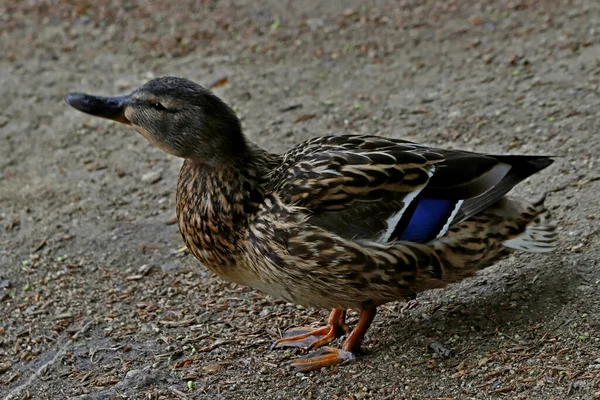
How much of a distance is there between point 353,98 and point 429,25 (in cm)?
153

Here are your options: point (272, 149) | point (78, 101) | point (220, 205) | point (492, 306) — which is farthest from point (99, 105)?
point (492, 306)

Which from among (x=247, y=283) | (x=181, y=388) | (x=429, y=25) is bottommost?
(x=181, y=388)

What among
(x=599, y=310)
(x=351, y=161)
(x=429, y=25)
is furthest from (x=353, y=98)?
(x=599, y=310)

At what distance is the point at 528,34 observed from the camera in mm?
7969

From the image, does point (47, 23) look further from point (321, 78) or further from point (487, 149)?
point (487, 149)

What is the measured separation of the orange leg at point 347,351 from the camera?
4508mm

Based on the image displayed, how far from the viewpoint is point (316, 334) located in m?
4.85

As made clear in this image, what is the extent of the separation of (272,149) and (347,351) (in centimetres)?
267

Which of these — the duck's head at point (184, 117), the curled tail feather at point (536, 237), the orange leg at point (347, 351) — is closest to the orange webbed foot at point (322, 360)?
the orange leg at point (347, 351)

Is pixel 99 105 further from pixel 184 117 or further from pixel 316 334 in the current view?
pixel 316 334

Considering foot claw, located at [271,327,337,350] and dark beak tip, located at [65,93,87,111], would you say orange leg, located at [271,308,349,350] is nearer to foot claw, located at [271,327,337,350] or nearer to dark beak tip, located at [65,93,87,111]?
foot claw, located at [271,327,337,350]

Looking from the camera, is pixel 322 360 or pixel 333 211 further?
pixel 322 360

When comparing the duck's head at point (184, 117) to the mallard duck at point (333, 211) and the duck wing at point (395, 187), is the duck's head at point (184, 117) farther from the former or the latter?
the duck wing at point (395, 187)

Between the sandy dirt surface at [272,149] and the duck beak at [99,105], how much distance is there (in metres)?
1.27
